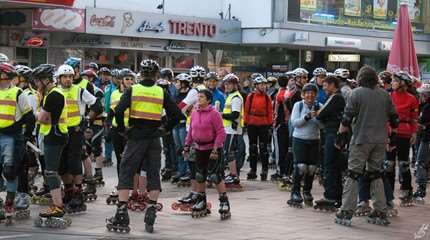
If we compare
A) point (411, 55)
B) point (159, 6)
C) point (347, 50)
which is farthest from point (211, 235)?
point (347, 50)

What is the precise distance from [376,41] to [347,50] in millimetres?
1422

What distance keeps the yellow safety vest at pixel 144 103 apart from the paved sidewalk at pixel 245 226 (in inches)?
55.6

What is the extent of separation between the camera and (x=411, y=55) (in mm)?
15438

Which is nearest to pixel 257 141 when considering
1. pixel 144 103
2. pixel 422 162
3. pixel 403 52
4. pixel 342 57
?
pixel 403 52

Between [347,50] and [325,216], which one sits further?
[347,50]

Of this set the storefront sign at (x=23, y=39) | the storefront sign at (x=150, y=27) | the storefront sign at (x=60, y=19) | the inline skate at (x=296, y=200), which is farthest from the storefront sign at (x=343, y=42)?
the inline skate at (x=296, y=200)

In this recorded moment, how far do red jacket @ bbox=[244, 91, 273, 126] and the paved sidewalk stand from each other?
2.66 m

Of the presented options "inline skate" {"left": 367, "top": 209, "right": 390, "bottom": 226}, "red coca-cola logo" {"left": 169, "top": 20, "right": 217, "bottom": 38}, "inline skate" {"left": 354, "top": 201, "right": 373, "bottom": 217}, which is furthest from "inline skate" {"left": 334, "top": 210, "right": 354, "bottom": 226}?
"red coca-cola logo" {"left": 169, "top": 20, "right": 217, "bottom": 38}

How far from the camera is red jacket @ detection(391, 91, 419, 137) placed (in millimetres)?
12031

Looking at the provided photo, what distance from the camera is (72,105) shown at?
11.3 metres

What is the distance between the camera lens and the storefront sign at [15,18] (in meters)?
25.0

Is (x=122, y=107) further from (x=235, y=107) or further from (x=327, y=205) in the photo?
(x=235, y=107)

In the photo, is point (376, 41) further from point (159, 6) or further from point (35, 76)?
point (35, 76)

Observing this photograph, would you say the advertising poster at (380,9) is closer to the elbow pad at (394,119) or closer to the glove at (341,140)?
the elbow pad at (394,119)
